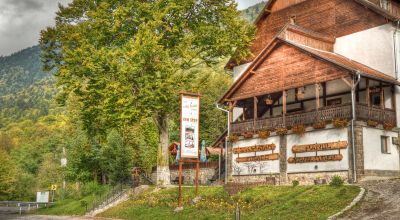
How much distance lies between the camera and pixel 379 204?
18.5 meters

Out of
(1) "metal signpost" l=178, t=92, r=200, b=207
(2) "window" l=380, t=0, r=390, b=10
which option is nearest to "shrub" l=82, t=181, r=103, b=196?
(1) "metal signpost" l=178, t=92, r=200, b=207

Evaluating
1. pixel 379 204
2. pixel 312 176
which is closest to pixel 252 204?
pixel 379 204

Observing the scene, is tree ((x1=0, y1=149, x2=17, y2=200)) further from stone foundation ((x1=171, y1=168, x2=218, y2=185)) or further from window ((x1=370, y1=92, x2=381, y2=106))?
window ((x1=370, y1=92, x2=381, y2=106))

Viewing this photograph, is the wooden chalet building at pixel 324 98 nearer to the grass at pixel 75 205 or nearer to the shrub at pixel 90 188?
A: the grass at pixel 75 205

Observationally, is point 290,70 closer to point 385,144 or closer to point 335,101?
point 335,101

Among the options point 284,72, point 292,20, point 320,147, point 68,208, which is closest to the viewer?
point 320,147

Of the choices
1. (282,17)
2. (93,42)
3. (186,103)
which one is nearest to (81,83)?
(93,42)

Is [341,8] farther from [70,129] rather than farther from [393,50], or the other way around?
[70,129]

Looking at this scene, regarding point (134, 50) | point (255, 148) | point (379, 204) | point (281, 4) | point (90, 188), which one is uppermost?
point (281, 4)

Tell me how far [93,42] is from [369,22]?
18.1 m

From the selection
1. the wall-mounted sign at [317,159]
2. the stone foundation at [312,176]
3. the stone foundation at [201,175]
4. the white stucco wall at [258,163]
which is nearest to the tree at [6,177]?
the stone foundation at [201,175]

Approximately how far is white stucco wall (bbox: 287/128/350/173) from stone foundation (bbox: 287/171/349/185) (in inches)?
8.4

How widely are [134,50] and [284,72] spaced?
927 cm

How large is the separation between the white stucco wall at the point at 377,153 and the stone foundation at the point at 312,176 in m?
1.26
